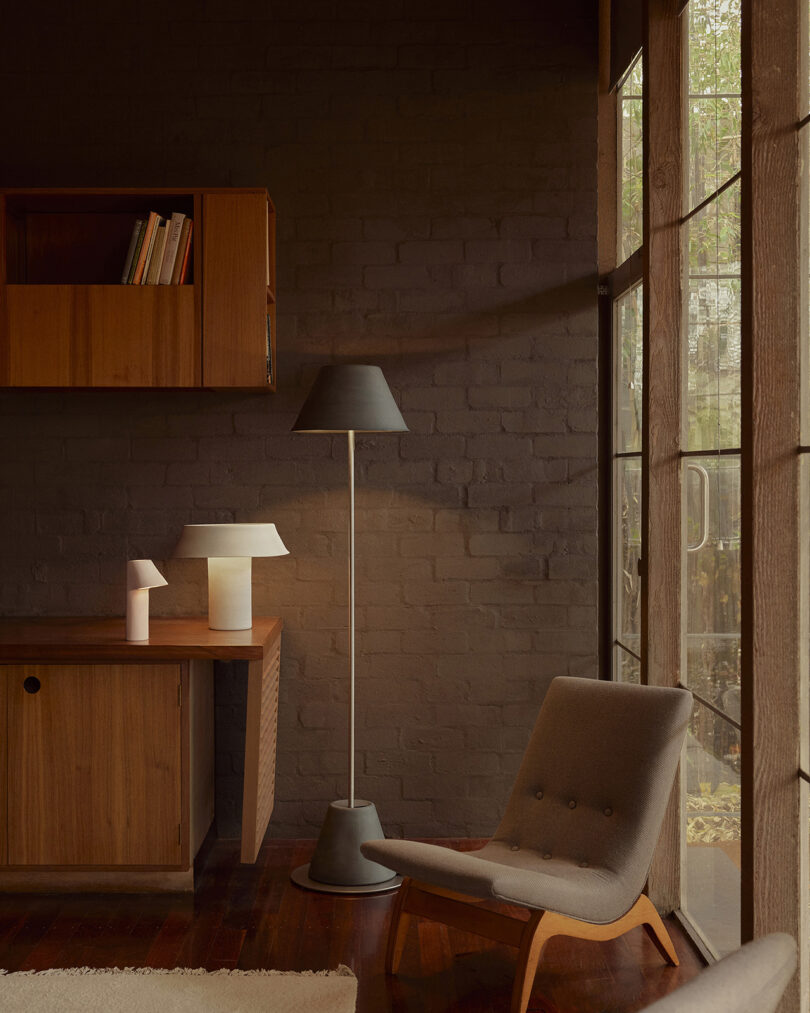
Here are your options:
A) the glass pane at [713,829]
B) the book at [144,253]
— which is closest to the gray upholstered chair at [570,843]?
the glass pane at [713,829]

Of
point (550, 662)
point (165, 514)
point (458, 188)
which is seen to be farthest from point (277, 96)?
point (550, 662)

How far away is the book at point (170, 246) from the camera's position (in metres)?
3.94

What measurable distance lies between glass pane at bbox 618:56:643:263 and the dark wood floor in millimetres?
2436

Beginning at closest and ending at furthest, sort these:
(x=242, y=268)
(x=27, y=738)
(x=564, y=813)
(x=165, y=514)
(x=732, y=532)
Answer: (x=732, y=532) → (x=564, y=813) → (x=27, y=738) → (x=242, y=268) → (x=165, y=514)

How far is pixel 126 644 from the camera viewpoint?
140 inches

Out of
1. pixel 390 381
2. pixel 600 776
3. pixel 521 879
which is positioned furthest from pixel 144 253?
pixel 521 879

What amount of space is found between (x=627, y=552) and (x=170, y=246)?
80.5 inches

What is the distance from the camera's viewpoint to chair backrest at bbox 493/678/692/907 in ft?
9.71

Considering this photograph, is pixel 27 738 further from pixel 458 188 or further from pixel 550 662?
pixel 458 188

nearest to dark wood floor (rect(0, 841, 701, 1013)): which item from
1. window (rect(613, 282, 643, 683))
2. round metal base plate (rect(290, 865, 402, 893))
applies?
round metal base plate (rect(290, 865, 402, 893))

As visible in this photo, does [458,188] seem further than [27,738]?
Yes

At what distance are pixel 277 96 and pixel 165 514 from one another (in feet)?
5.63

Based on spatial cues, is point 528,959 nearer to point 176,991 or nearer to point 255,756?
point 176,991

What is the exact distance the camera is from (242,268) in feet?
12.8
